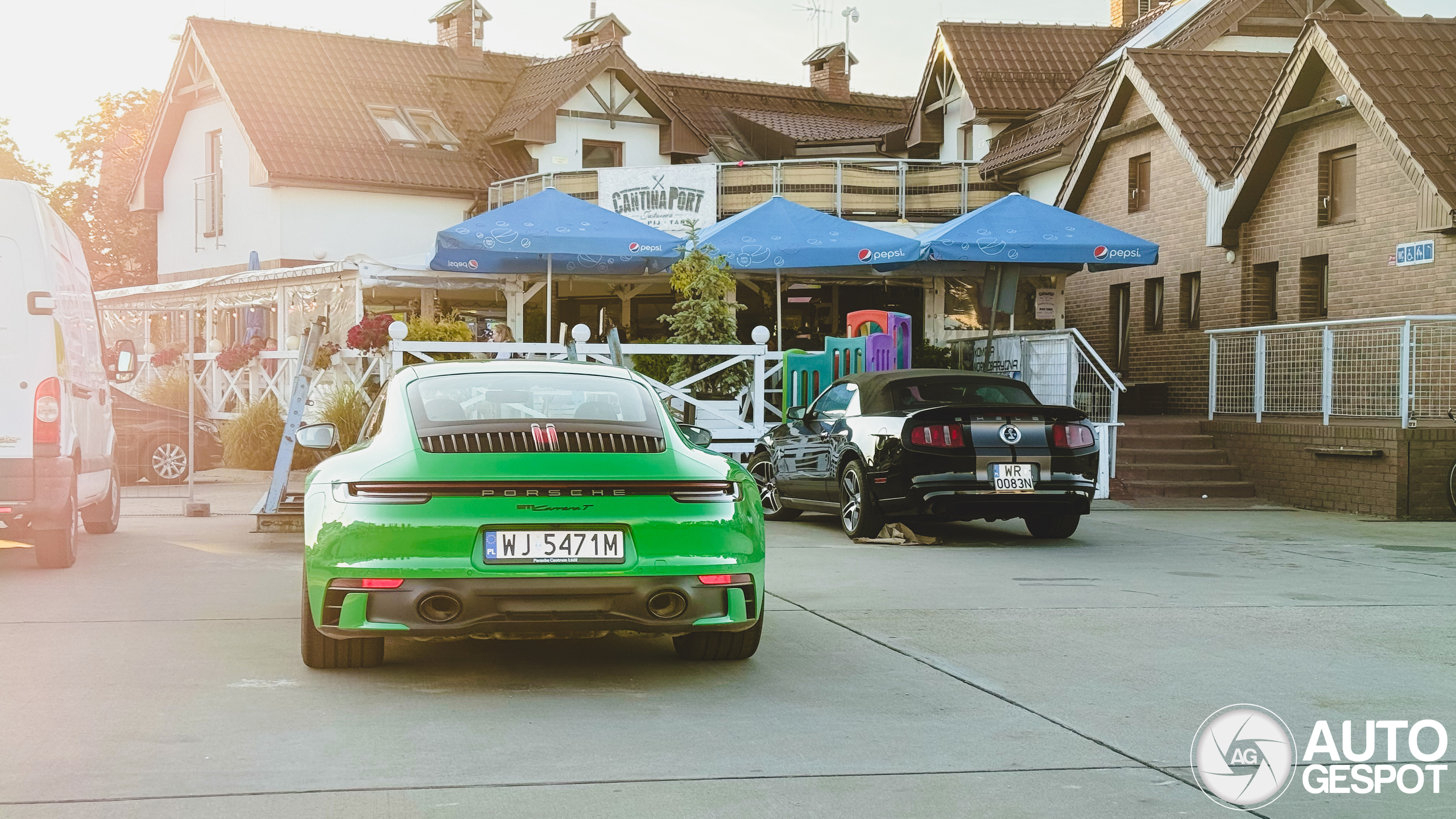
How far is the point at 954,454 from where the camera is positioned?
39.4 feet

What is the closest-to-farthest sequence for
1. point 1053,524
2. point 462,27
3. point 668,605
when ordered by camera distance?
point 668,605
point 1053,524
point 462,27

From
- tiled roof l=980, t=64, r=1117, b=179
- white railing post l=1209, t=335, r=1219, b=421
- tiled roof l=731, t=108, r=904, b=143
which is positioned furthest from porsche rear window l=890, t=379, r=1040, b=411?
tiled roof l=731, t=108, r=904, b=143

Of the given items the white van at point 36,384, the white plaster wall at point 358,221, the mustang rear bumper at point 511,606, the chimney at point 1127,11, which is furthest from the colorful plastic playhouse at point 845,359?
the chimney at point 1127,11

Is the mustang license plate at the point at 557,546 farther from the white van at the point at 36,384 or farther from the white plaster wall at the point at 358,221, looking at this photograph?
the white plaster wall at the point at 358,221

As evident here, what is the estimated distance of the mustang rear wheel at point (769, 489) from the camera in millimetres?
14688

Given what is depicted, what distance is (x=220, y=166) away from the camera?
37.1 metres

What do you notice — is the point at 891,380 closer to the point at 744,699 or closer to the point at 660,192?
the point at 744,699

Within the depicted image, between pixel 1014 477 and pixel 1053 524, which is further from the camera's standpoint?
pixel 1053 524

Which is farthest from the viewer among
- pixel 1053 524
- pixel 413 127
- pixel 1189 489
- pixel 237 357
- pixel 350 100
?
pixel 413 127

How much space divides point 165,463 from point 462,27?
81.4 feet

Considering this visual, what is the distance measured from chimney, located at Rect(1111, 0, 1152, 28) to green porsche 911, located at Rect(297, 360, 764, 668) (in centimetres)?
3398

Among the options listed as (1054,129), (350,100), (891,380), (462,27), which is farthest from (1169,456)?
(462,27)

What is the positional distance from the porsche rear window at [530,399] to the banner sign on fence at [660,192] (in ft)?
70.0

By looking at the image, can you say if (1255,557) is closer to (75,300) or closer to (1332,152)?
(75,300)
